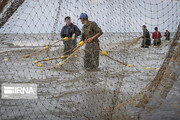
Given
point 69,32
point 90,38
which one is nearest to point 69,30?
point 69,32

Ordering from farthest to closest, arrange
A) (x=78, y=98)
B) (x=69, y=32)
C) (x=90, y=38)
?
(x=69, y=32), (x=90, y=38), (x=78, y=98)

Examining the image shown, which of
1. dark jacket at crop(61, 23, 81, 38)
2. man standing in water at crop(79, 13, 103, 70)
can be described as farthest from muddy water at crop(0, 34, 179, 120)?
dark jacket at crop(61, 23, 81, 38)

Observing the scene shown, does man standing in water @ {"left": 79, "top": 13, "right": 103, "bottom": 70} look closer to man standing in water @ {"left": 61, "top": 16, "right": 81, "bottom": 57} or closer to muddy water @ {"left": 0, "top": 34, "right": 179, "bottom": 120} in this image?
muddy water @ {"left": 0, "top": 34, "right": 179, "bottom": 120}

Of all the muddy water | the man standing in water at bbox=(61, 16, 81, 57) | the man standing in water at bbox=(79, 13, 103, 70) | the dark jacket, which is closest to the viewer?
the muddy water

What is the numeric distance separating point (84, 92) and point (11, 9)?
240cm

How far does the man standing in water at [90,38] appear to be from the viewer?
5.76 m

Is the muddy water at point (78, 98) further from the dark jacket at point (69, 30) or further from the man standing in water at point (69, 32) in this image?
the dark jacket at point (69, 30)

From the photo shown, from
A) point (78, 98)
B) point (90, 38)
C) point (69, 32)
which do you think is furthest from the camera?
point (69, 32)

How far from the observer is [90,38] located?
561 centimetres

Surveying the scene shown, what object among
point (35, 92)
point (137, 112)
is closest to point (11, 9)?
point (137, 112)

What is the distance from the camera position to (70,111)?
11.6ft

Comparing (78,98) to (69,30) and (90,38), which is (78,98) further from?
(69,30)

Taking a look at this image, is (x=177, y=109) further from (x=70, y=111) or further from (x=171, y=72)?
(x=70, y=111)

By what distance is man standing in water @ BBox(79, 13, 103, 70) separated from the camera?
18.9 feet
